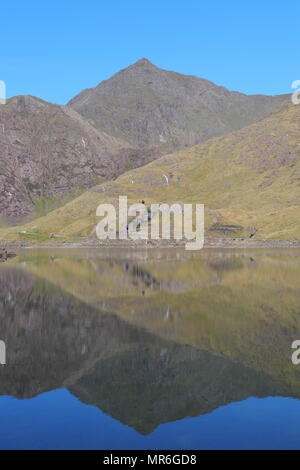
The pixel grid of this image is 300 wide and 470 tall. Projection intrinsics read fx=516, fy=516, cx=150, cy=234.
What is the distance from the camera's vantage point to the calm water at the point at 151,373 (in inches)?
792

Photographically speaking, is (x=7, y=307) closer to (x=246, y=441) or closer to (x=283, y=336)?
(x=283, y=336)

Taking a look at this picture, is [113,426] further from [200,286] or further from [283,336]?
[200,286]

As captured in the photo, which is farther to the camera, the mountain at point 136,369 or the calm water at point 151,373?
the mountain at point 136,369

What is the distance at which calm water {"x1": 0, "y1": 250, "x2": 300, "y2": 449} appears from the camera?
66.0ft

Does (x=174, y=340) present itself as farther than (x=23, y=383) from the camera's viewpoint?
Yes

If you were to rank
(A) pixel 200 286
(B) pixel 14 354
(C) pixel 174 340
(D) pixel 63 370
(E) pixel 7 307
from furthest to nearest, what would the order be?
(A) pixel 200 286
(E) pixel 7 307
(C) pixel 174 340
(B) pixel 14 354
(D) pixel 63 370

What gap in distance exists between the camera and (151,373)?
28.3 meters

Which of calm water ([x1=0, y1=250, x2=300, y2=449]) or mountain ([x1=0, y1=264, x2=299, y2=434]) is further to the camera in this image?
mountain ([x1=0, y1=264, x2=299, y2=434])

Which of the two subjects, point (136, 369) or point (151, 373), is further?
point (136, 369)

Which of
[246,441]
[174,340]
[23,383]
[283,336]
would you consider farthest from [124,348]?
[246,441]

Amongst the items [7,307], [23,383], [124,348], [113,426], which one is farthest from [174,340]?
[7,307]

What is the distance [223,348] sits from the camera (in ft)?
111
